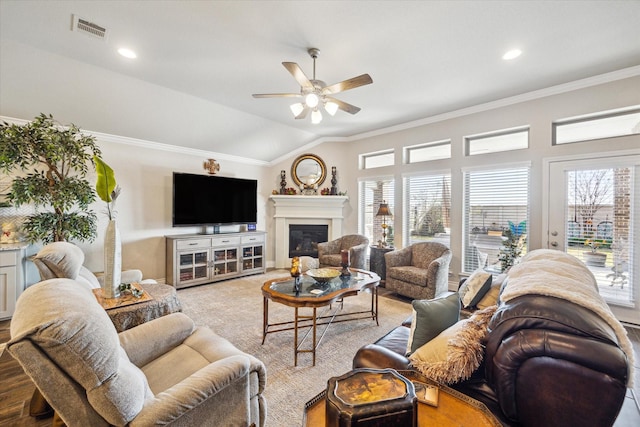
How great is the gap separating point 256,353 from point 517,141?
450 centimetres

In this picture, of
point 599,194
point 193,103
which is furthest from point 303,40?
point 599,194

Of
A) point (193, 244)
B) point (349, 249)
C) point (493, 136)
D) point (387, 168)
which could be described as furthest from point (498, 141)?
point (193, 244)

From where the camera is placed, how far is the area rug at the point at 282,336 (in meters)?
2.01

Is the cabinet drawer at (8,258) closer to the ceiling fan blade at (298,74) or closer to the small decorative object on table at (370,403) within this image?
the ceiling fan blade at (298,74)

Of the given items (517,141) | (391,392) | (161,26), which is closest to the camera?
(391,392)

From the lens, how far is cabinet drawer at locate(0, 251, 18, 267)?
10.1 ft

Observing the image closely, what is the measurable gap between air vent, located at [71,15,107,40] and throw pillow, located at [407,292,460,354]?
11.5 feet

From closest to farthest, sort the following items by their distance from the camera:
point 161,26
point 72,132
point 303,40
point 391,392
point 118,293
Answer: point 391,392, point 118,293, point 161,26, point 303,40, point 72,132

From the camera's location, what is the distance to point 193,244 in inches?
184

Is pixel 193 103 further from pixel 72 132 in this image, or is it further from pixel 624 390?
pixel 624 390

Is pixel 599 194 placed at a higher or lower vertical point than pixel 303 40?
lower

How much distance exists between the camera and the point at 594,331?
3.14 feet

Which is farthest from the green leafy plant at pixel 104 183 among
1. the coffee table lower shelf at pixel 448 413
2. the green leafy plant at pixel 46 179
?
the coffee table lower shelf at pixel 448 413

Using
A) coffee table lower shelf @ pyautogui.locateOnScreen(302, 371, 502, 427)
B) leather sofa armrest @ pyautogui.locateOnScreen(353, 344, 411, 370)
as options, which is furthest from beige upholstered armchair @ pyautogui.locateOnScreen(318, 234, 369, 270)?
coffee table lower shelf @ pyautogui.locateOnScreen(302, 371, 502, 427)
